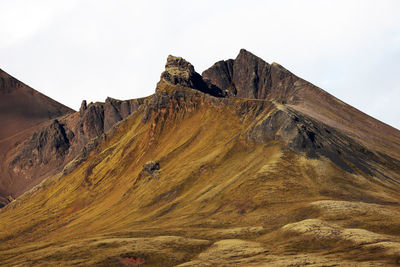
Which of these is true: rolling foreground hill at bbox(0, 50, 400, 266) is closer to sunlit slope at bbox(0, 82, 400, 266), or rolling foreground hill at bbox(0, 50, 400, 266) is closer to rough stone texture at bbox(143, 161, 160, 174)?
sunlit slope at bbox(0, 82, 400, 266)

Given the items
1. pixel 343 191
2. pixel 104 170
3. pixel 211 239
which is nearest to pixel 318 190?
pixel 343 191

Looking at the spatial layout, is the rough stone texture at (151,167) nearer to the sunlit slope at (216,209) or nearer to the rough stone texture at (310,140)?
the sunlit slope at (216,209)

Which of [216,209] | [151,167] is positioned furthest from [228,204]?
[151,167]

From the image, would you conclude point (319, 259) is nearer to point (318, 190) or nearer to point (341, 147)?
point (318, 190)

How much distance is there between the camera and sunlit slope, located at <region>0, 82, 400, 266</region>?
249 ft

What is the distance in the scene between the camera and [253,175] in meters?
123

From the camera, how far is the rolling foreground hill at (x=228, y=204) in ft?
248

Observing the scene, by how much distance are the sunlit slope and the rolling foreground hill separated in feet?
1.39

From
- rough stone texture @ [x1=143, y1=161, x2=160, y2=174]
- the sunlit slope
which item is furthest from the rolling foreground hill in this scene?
rough stone texture @ [x1=143, y1=161, x2=160, y2=174]

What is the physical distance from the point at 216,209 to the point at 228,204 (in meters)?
3.79

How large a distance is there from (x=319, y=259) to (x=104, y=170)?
150482 millimetres

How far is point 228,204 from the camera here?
11306cm

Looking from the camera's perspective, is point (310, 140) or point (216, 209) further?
point (310, 140)

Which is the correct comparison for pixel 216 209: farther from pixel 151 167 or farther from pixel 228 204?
pixel 151 167
